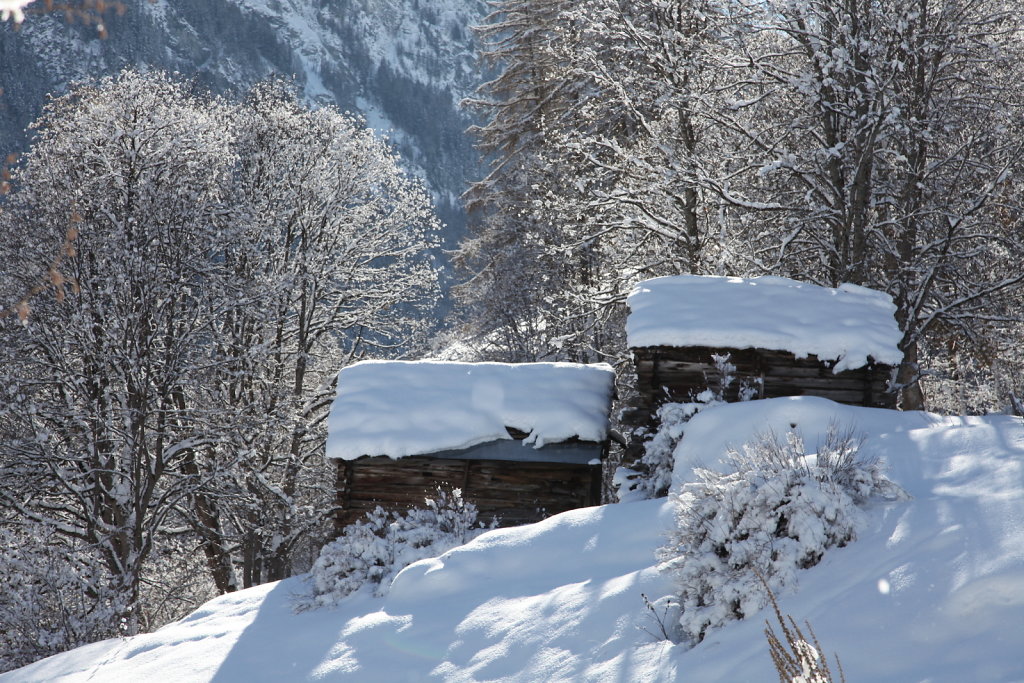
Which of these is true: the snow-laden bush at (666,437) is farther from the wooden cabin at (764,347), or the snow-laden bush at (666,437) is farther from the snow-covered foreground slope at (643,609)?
the snow-covered foreground slope at (643,609)

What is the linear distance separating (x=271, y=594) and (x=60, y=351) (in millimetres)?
6999

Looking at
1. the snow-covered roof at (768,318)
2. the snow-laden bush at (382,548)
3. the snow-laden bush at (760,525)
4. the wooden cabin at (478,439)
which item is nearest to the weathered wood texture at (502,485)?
the wooden cabin at (478,439)

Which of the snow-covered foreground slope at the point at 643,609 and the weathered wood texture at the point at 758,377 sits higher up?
the weathered wood texture at the point at 758,377

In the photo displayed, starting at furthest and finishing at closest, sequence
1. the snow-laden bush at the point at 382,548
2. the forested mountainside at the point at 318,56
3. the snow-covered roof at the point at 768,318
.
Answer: the forested mountainside at the point at 318,56 → the snow-covered roof at the point at 768,318 → the snow-laden bush at the point at 382,548

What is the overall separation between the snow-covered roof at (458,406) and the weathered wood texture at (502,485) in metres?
0.51

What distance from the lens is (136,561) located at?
43.7 ft

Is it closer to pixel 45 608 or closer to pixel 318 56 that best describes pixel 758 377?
pixel 45 608

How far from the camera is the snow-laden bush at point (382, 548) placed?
9164 mm

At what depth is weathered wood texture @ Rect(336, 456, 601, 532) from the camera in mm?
11523

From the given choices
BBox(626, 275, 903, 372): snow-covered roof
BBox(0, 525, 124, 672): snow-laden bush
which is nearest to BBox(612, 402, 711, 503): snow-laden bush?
BBox(626, 275, 903, 372): snow-covered roof

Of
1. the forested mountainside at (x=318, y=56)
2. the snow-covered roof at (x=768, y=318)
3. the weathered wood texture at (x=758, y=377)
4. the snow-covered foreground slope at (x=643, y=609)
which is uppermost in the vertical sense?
the forested mountainside at (x=318, y=56)

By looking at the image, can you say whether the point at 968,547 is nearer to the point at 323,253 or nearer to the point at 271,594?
the point at 271,594

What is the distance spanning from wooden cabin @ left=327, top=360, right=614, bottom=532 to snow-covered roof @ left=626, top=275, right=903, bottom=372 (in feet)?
5.58

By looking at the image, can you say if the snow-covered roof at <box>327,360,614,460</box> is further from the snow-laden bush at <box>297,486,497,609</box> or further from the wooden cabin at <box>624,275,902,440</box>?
the wooden cabin at <box>624,275,902,440</box>
